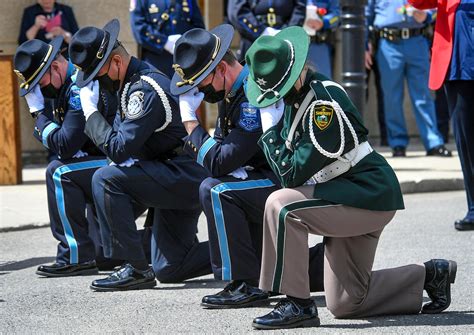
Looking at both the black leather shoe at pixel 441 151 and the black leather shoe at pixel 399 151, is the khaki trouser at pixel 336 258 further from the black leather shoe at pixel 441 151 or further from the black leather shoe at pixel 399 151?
the black leather shoe at pixel 399 151

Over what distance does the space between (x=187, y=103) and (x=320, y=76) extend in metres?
0.90

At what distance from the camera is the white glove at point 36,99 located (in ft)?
25.4

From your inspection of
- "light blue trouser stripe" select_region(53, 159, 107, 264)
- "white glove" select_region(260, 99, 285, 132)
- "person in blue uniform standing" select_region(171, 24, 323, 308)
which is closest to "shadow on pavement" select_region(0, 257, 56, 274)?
"light blue trouser stripe" select_region(53, 159, 107, 264)

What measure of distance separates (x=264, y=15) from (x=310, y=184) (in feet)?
18.9

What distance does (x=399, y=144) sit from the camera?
13.0 metres

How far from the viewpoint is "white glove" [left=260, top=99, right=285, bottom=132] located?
622 centimetres

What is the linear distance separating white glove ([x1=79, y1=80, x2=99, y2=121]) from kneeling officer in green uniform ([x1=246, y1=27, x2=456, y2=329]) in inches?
54.0

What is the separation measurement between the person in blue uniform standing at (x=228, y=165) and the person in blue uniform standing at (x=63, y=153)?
101 centimetres

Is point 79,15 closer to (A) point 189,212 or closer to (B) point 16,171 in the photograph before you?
(B) point 16,171

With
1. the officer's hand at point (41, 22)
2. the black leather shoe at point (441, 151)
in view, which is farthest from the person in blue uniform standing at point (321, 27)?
the officer's hand at point (41, 22)

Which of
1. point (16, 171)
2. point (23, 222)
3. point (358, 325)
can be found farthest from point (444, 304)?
point (16, 171)

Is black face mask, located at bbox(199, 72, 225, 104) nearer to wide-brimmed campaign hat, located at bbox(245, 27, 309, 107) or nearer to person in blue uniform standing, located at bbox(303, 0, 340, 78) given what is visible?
wide-brimmed campaign hat, located at bbox(245, 27, 309, 107)

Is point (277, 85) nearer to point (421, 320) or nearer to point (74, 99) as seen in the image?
point (421, 320)

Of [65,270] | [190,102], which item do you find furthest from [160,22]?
[190,102]
